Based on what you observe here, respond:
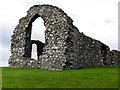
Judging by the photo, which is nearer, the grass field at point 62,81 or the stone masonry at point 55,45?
the grass field at point 62,81

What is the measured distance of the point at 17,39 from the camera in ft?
96.2

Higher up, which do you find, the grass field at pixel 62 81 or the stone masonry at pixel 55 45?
the stone masonry at pixel 55 45

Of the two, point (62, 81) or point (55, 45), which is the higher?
point (55, 45)

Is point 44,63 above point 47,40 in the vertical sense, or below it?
below

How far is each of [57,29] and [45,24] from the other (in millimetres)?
1410

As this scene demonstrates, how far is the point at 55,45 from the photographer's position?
2533cm

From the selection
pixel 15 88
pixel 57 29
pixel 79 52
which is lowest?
pixel 15 88

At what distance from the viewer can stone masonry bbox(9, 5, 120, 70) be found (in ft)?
81.4

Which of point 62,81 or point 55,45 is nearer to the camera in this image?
point 62,81

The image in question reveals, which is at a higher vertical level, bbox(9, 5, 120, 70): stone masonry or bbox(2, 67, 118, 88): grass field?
bbox(9, 5, 120, 70): stone masonry

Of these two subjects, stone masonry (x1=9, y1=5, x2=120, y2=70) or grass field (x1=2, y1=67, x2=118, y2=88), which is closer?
grass field (x1=2, y1=67, x2=118, y2=88)

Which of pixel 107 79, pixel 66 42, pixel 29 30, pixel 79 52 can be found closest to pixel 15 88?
pixel 107 79

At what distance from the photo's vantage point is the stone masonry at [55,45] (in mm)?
24812

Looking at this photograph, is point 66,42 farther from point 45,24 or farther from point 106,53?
point 106,53
